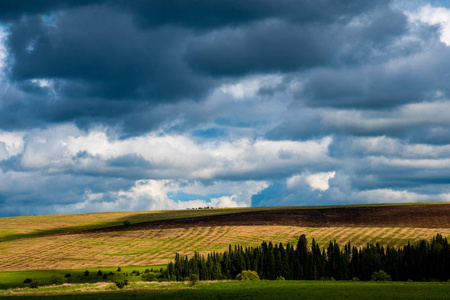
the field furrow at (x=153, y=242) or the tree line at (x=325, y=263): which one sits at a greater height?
the field furrow at (x=153, y=242)

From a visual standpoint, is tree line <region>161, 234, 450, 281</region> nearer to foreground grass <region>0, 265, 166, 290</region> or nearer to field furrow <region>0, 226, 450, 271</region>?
foreground grass <region>0, 265, 166, 290</region>

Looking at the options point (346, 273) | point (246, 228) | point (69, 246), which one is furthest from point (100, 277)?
point (246, 228)

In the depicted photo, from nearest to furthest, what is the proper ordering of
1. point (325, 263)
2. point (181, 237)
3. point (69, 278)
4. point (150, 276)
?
point (69, 278), point (150, 276), point (325, 263), point (181, 237)

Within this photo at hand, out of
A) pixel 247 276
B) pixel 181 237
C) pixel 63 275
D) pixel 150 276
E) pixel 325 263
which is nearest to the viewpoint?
pixel 150 276

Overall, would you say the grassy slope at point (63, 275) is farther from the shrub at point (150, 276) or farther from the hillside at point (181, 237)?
the hillside at point (181, 237)

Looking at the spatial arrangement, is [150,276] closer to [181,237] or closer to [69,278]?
[69,278]

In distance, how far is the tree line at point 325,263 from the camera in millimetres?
131375

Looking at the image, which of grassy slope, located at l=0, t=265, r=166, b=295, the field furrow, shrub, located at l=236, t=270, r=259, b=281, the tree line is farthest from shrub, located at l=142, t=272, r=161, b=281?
shrub, located at l=236, t=270, r=259, b=281

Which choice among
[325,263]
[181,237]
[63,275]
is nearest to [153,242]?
[181,237]

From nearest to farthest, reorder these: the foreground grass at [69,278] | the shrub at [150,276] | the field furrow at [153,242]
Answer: the foreground grass at [69,278], the shrub at [150,276], the field furrow at [153,242]

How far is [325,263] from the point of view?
140 m

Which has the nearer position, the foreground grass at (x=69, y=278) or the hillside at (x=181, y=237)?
the foreground grass at (x=69, y=278)

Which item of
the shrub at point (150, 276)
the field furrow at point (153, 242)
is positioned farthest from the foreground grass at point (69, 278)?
the field furrow at point (153, 242)

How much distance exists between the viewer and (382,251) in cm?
14088
